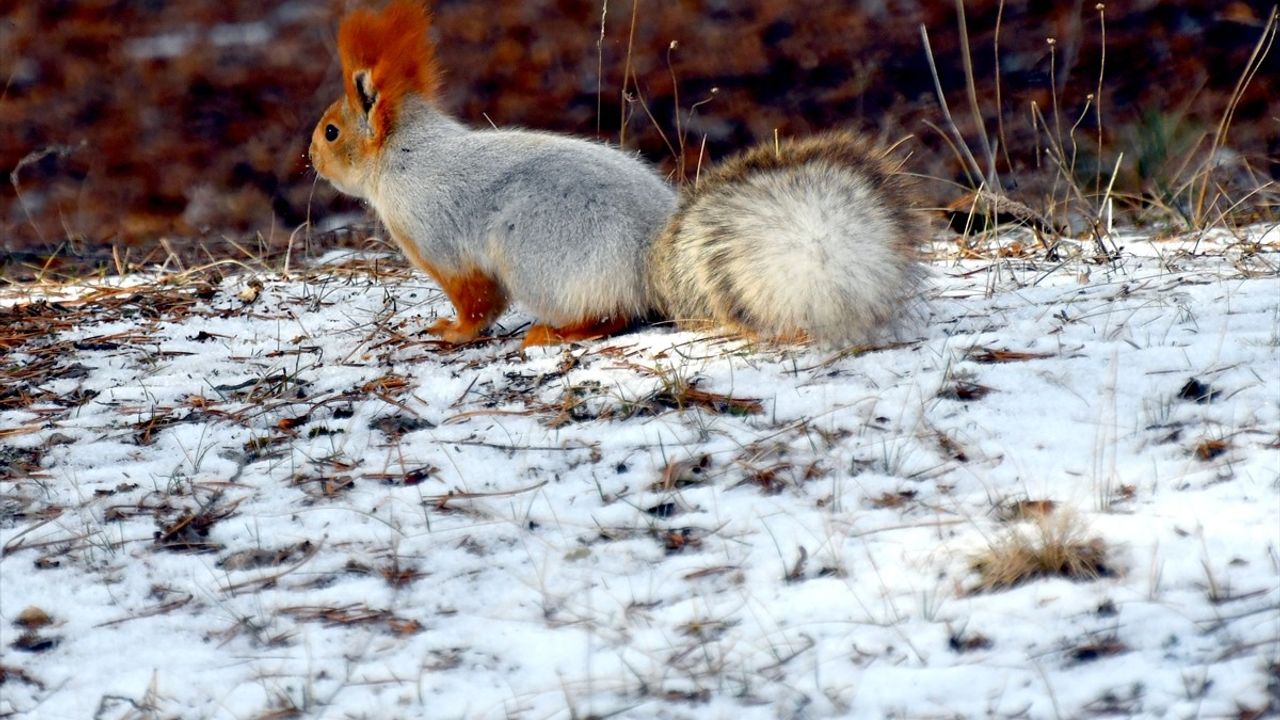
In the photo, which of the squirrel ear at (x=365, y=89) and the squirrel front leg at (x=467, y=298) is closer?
the squirrel front leg at (x=467, y=298)

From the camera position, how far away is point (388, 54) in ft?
13.9

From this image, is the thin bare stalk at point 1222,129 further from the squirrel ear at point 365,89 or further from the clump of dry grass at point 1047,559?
the squirrel ear at point 365,89

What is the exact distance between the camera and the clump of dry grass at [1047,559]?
92.0 inches

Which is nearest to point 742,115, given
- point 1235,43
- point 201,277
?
point 1235,43

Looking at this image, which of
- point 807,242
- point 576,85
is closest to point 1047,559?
point 807,242

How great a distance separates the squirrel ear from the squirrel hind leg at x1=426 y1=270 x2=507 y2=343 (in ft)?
1.95

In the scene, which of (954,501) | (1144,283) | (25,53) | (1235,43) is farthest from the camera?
(25,53)

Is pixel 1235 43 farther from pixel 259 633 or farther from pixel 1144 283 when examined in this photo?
pixel 259 633

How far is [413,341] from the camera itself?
13.7ft

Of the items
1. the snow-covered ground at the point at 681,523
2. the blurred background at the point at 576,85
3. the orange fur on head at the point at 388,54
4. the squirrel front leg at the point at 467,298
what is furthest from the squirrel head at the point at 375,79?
the blurred background at the point at 576,85

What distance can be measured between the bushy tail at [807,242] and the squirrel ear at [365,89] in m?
1.25

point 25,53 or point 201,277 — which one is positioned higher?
point 25,53

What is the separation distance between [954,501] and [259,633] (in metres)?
1.34

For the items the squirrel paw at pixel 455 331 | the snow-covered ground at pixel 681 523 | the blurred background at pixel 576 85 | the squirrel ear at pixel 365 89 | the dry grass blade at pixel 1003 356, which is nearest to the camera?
the snow-covered ground at pixel 681 523
